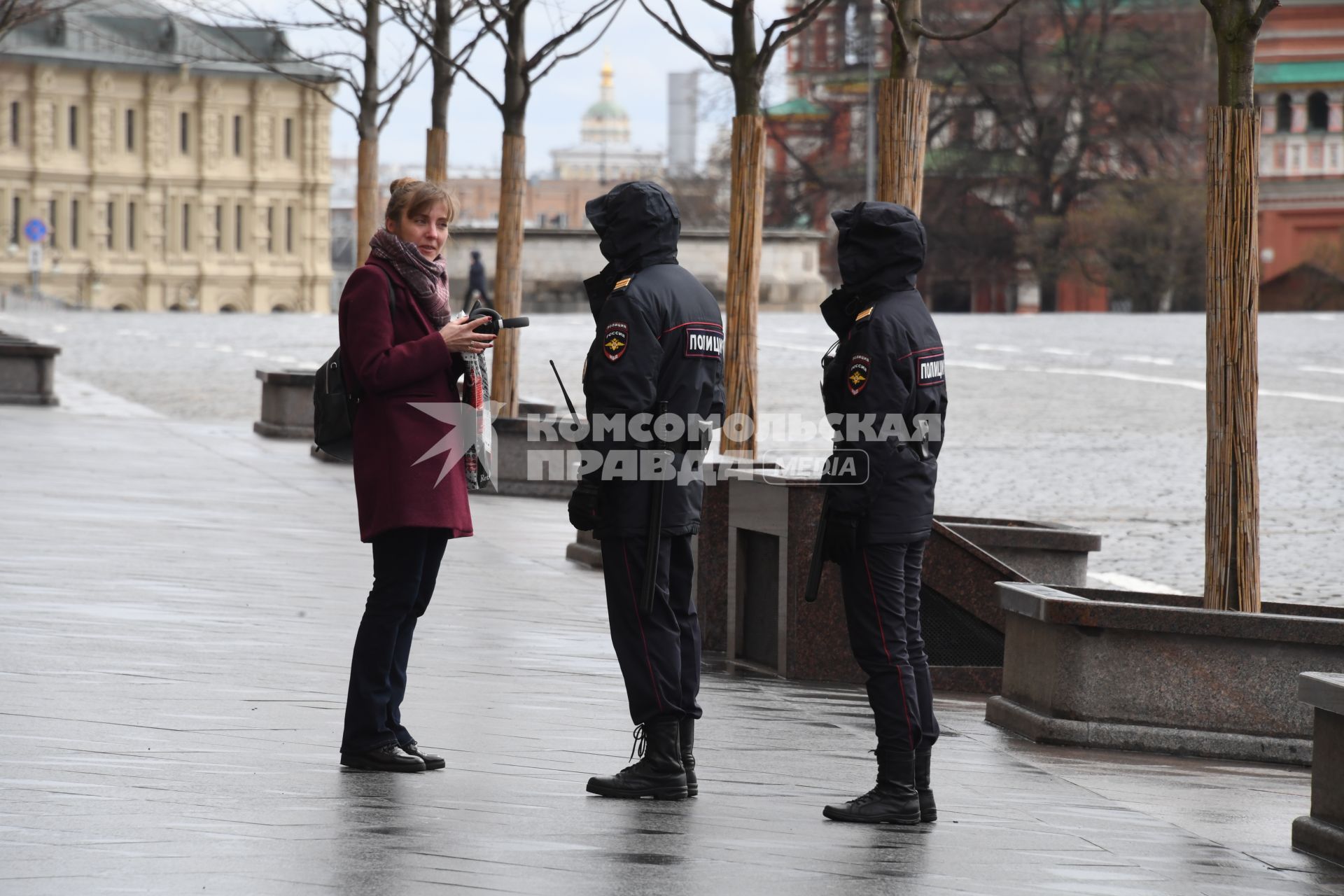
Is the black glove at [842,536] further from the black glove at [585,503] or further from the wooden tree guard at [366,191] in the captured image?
the wooden tree guard at [366,191]

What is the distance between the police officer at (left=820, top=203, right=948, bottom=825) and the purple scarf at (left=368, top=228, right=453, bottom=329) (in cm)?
111

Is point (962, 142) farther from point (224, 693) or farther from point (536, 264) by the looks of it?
point (224, 693)

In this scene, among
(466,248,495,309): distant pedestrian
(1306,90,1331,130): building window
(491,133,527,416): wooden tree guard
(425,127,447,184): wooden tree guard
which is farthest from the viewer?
(1306,90,1331,130): building window

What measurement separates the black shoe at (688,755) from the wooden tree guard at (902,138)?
3.65m

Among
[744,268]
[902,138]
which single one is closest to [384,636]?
[902,138]

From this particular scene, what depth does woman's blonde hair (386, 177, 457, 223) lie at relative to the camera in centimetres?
567

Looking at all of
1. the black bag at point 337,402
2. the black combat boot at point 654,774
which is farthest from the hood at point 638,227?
the black combat boot at point 654,774

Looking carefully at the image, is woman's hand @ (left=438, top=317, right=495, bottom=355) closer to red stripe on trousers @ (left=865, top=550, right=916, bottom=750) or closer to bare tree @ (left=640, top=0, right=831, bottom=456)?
red stripe on trousers @ (left=865, top=550, right=916, bottom=750)

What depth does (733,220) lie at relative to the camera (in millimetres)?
10992

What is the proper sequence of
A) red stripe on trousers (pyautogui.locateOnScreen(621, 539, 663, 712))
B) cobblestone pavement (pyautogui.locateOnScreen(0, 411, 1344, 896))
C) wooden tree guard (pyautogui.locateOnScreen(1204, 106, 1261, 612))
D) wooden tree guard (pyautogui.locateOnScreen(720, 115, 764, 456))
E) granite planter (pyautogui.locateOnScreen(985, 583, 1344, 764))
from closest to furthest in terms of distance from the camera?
cobblestone pavement (pyautogui.locateOnScreen(0, 411, 1344, 896)) → red stripe on trousers (pyautogui.locateOnScreen(621, 539, 663, 712)) → granite planter (pyautogui.locateOnScreen(985, 583, 1344, 764)) → wooden tree guard (pyautogui.locateOnScreen(1204, 106, 1261, 612)) → wooden tree guard (pyautogui.locateOnScreen(720, 115, 764, 456))

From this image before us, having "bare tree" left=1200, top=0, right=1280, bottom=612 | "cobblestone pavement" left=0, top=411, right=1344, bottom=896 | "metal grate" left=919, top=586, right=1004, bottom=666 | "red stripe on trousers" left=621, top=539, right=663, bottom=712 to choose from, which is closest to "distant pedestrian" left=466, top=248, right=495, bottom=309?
"cobblestone pavement" left=0, top=411, right=1344, bottom=896

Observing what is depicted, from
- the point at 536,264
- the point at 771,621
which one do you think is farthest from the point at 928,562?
the point at 536,264

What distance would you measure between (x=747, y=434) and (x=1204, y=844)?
541 centimetres

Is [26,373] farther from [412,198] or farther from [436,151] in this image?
[412,198]
